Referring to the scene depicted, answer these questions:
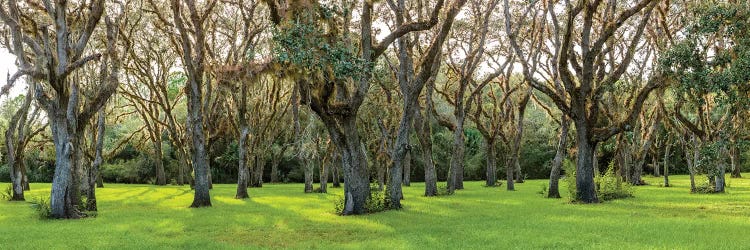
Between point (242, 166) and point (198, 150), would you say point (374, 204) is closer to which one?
point (198, 150)

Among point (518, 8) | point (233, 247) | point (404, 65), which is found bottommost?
point (233, 247)

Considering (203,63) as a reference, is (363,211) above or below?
below

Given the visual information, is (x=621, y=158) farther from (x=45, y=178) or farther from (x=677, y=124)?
(x=45, y=178)

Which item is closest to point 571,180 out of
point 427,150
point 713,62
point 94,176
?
point 427,150

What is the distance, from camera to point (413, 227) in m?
16.2

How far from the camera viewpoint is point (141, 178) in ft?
189

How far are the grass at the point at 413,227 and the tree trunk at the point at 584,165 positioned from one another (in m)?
0.80

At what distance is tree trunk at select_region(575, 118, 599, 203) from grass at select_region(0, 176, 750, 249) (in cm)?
80

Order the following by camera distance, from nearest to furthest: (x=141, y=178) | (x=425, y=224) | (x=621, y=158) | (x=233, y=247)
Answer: (x=233, y=247)
(x=425, y=224)
(x=621, y=158)
(x=141, y=178)

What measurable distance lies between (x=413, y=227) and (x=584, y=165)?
9.34 metres

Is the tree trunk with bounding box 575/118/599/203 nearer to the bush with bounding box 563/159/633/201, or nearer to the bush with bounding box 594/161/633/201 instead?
the bush with bounding box 563/159/633/201

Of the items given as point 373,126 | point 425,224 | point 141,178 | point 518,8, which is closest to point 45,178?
point 141,178

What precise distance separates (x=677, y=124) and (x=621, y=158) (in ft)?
19.2

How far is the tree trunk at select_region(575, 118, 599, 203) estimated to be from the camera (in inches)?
894
